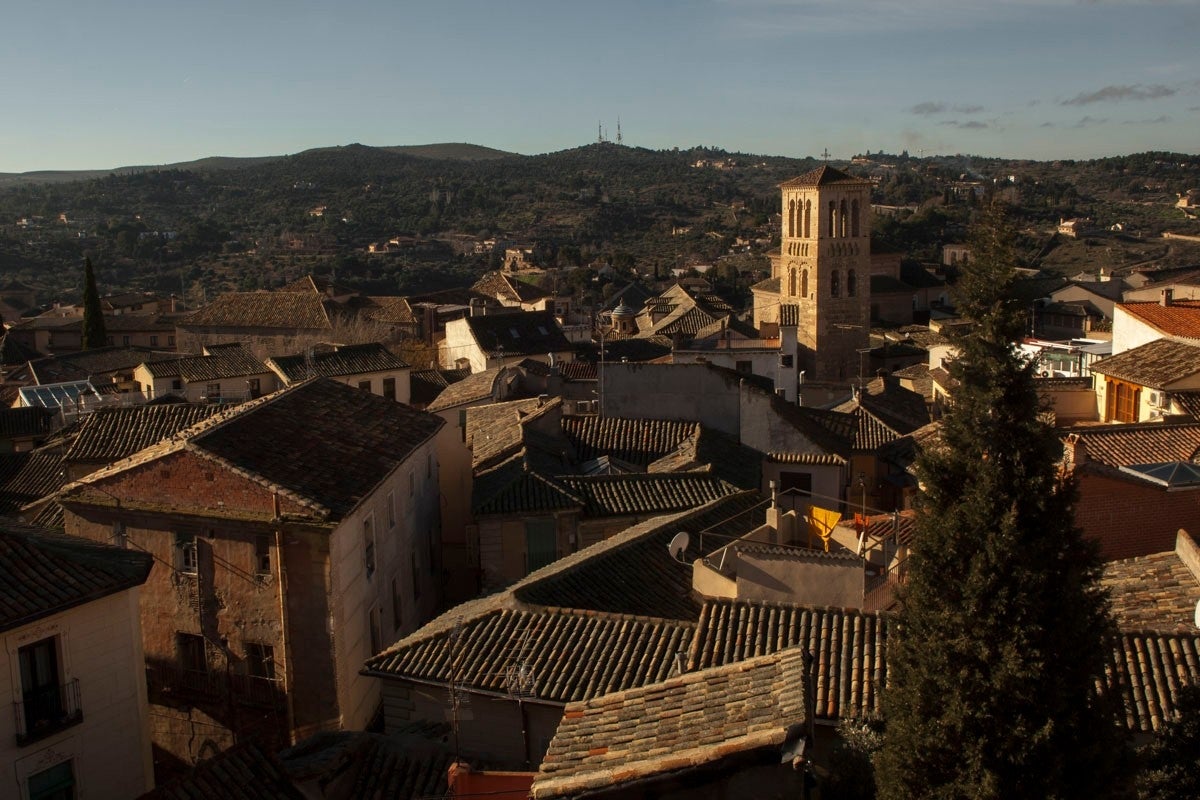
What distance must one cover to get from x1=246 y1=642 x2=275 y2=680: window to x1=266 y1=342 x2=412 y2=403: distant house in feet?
72.4

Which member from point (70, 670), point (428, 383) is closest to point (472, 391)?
point (428, 383)

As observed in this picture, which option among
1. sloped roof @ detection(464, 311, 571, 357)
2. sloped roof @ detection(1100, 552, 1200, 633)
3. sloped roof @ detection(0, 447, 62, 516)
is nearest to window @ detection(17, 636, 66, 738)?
sloped roof @ detection(1100, 552, 1200, 633)

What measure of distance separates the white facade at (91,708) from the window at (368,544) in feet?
12.2

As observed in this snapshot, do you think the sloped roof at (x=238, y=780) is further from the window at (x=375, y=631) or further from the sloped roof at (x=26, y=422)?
the sloped roof at (x=26, y=422)

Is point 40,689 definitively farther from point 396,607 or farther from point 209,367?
point 209,367

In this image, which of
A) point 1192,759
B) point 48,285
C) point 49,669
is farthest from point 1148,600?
point 48,285

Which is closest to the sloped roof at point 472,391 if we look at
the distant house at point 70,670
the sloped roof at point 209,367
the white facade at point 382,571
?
the white facade at point 382,571

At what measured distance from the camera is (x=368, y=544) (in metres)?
16.4

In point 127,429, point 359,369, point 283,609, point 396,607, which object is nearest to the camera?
point 283,609

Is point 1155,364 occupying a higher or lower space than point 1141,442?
higher

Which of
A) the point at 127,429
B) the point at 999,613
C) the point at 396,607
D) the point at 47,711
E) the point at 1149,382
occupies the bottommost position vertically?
the point at 396,607

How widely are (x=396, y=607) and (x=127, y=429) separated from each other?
23.7 feet

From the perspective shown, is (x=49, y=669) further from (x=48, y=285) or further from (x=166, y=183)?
(x=166, y=183)

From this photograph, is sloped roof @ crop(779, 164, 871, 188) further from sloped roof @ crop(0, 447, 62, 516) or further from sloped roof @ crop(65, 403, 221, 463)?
sloped roof @ crop(65, 403, 221, 463)
